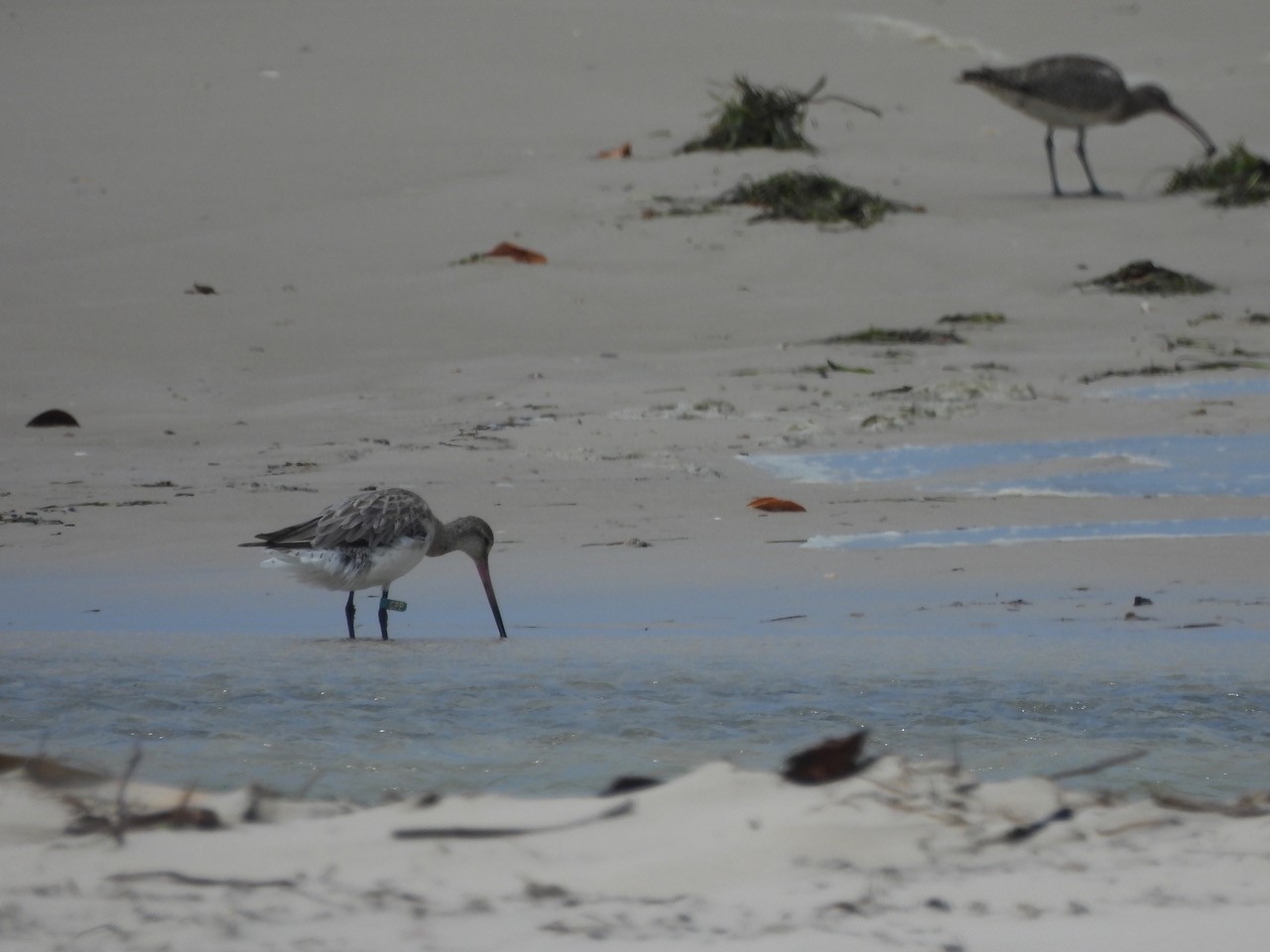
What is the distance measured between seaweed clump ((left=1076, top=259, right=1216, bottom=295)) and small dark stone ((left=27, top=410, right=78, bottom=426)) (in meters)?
6.22

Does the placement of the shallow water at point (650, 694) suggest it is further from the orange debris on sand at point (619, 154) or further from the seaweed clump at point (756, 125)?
the seaweed clump at point (756, 125)

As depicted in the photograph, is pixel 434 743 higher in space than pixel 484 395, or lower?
lower

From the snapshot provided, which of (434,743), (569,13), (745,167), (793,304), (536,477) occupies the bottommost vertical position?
(434,743)

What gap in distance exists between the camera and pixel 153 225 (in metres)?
12.6

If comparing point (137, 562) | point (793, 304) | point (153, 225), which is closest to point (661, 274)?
point (793, 304)

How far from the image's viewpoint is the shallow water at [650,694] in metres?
4.20

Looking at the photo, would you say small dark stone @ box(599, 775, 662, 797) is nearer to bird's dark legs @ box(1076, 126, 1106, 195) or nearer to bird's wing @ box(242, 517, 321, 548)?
bird's wing @ box(242, 517, 321, 548)

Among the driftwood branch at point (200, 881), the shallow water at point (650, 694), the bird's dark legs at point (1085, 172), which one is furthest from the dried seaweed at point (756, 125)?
the driftwood branch at point (200, 881)

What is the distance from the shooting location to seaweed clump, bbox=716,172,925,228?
41.9ft

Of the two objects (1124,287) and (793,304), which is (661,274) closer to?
(793,304)

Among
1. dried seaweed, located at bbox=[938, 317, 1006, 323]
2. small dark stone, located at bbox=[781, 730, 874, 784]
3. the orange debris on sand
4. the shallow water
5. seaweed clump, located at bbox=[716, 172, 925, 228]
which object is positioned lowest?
the shallow water

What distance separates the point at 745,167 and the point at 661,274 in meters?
2.45

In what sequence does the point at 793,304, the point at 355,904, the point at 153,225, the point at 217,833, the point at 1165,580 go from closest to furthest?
the point at 355,904, the point at 217,833, the point at 1165,580, the point at 793,304, the point at 153,225

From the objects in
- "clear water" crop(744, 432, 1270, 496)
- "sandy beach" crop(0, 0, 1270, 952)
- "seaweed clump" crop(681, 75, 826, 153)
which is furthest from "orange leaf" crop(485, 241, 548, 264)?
"clear water" crop(744, 432, 1270, 496)
